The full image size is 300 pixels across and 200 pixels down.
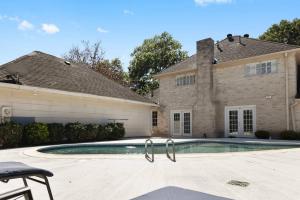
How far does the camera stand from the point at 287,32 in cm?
3209

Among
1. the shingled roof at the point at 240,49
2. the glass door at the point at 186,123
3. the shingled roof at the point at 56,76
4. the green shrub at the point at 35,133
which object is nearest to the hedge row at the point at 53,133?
the green shrub at the point at 35,133

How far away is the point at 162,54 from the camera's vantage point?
39.2 meters

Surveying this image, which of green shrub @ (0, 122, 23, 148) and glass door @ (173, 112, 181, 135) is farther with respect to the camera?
glass door @ (173, 112, 181, 135)

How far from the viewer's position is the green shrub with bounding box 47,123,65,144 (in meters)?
14.1

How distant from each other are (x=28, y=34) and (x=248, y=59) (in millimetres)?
17317

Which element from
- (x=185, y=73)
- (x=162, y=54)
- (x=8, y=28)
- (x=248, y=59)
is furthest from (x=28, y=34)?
(x=162, y=54)

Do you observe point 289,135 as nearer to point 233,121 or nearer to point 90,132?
point 233,121

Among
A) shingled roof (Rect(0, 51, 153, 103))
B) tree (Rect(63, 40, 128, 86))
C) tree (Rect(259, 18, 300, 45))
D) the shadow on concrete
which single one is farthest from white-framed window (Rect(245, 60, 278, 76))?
tree (Rect(63, 40, 128, 86))

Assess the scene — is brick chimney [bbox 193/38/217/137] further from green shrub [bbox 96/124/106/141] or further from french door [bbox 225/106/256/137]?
green shrub [bbox 96/124/106/141]

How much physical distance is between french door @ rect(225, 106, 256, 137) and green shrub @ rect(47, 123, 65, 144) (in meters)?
11.1

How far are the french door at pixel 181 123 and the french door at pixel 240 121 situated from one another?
9.92 feet

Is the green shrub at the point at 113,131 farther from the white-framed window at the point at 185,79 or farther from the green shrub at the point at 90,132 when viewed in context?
the white-framed window at the point at 185,79

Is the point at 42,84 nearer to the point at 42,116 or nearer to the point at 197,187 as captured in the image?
the point at 42,116

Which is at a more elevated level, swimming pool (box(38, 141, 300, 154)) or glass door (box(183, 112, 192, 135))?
glass door (box(183, 112, 192, 135))
